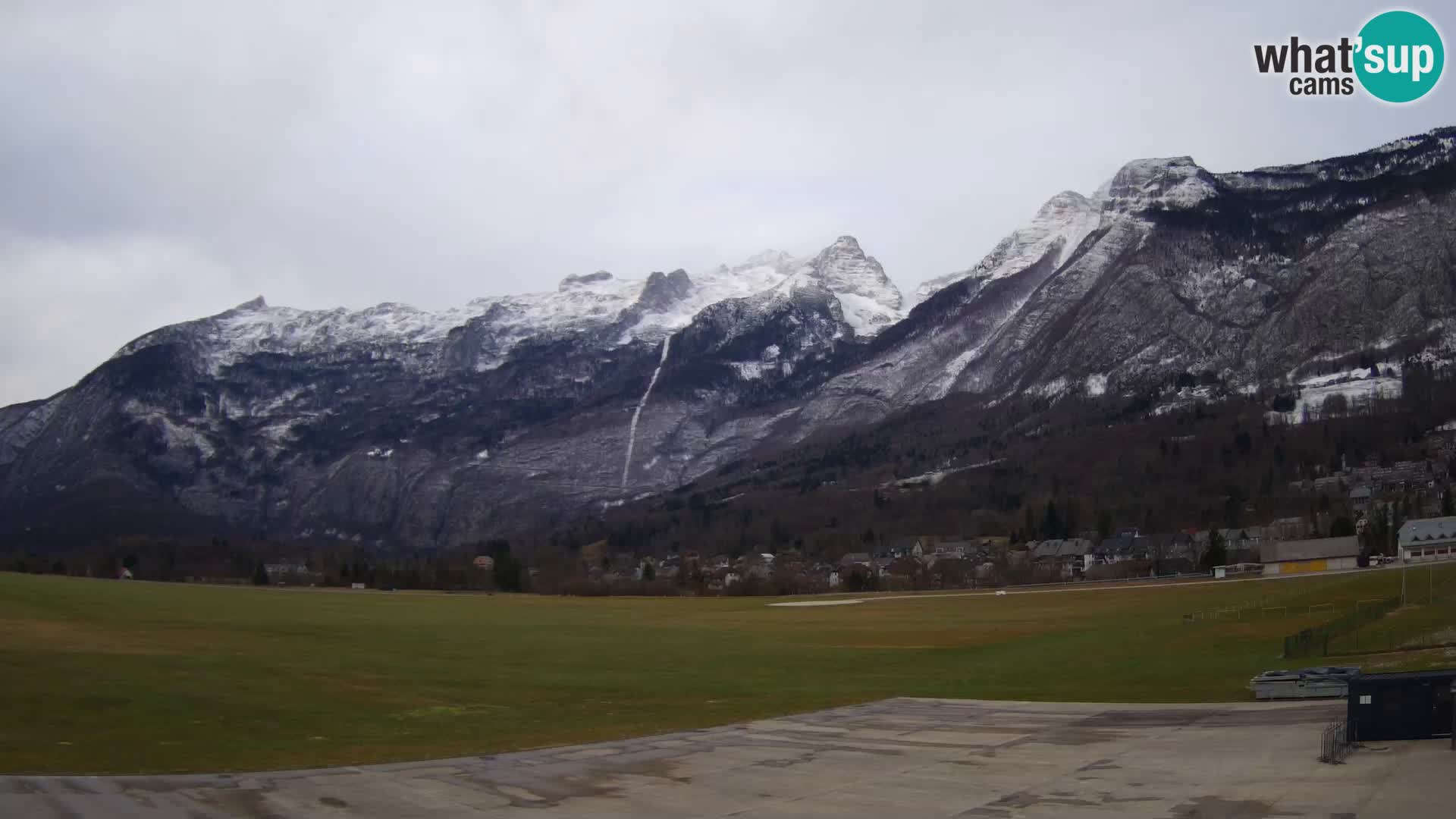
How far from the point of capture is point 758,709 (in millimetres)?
46406

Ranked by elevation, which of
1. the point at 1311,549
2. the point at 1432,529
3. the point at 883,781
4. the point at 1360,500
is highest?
the point at 1360,500

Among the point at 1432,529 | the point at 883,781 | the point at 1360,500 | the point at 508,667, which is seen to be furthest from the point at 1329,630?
the point at 1360,500

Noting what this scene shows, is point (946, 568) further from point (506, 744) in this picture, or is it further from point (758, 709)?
point (506, 744)

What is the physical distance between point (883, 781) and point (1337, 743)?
40.9 ft

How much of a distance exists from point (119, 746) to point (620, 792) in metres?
16.5

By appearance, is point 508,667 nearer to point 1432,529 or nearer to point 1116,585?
point 1116,585

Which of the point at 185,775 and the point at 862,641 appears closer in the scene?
the point at 185,775

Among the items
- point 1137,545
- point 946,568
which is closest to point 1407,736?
point 946,568

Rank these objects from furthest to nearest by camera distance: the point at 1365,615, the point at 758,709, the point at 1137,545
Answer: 1. the point at 1137,545
2. the point at 1365,615
3. the point at 758,709

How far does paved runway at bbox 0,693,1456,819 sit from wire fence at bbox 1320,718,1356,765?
1.02 feet

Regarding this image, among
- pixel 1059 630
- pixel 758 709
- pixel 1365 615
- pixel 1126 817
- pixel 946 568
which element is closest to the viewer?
pixel 1126 817

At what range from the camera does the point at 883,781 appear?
3052 cm

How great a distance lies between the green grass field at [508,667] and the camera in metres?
37.6

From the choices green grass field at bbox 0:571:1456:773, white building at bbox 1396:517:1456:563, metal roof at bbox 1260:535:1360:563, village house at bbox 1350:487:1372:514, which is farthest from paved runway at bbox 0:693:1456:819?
village house at bbox 1350:487:1372:514
